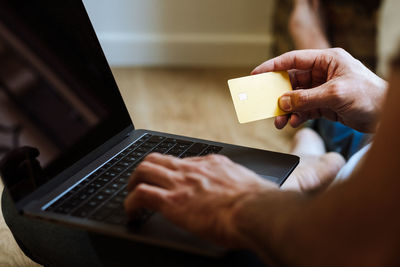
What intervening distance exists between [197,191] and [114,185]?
18 cm

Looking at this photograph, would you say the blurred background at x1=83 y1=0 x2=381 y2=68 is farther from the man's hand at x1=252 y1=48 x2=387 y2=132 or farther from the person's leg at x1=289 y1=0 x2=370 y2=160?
the man's hand at x1=252 y1=48 x2=387 y2=132

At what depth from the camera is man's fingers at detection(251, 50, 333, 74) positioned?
0.81 metres

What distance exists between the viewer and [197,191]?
50 centimetres

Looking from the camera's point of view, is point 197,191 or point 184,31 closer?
point 197,191

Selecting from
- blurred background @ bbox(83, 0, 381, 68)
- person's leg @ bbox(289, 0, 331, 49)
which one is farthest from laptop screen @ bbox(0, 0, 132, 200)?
blurred background @ bbox(83, 0, 381, 68)

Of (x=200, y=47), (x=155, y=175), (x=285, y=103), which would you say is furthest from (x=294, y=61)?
(x=200, y=47)

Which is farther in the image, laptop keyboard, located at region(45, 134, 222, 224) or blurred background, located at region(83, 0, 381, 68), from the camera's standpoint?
blurred background, located at region(83, 0, 381, 68)

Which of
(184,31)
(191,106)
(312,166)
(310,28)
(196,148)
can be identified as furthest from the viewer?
(184,31)

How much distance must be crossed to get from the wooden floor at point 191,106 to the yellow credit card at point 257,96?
686mm

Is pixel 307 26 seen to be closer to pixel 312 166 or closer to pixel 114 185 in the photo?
pixel 312 166

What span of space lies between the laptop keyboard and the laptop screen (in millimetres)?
46

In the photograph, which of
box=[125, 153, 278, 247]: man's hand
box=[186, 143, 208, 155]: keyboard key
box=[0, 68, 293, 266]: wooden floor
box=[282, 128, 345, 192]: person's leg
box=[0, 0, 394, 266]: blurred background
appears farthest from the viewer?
box=[0, 0, 394, 266]: blurred background

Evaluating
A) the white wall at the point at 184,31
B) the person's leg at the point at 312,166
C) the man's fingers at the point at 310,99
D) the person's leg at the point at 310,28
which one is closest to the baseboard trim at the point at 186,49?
the white wall at the point at 184,31

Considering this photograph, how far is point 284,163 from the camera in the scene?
709mm
